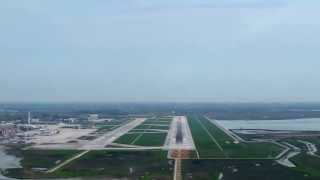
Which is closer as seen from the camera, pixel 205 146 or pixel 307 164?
pixel 307 164

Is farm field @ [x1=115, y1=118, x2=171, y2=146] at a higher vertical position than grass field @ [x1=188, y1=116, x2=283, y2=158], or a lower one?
higher

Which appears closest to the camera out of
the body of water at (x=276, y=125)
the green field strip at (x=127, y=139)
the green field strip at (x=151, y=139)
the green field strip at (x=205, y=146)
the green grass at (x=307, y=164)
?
the green grass at (x=307, y=164)

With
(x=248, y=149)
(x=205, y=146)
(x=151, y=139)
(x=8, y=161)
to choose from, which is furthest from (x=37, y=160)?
(x=248, y=149)

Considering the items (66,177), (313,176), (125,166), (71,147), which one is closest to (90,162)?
(125,166)

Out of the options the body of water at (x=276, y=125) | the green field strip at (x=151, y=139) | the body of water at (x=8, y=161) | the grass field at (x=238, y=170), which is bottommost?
the grass field at (x=238, y=170)

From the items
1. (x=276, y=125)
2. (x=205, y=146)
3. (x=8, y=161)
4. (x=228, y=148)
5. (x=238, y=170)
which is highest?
(x=276, y=125)

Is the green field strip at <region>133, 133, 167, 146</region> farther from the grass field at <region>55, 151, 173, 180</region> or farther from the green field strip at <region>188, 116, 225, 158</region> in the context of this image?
the grass field at <region>55, 151, 173, 180</region>

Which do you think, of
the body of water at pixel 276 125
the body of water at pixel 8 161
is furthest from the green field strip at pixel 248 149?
the body of water at pixel 276 125

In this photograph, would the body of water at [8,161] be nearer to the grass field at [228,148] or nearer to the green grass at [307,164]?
the grass field at [228,148]

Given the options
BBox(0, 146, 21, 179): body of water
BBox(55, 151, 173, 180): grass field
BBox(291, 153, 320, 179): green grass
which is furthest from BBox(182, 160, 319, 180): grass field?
BBox(0, 146, 21, 179): body of water

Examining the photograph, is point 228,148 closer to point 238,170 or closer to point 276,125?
point 238,170

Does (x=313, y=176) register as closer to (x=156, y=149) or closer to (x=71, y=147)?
(x=156, y=149)
